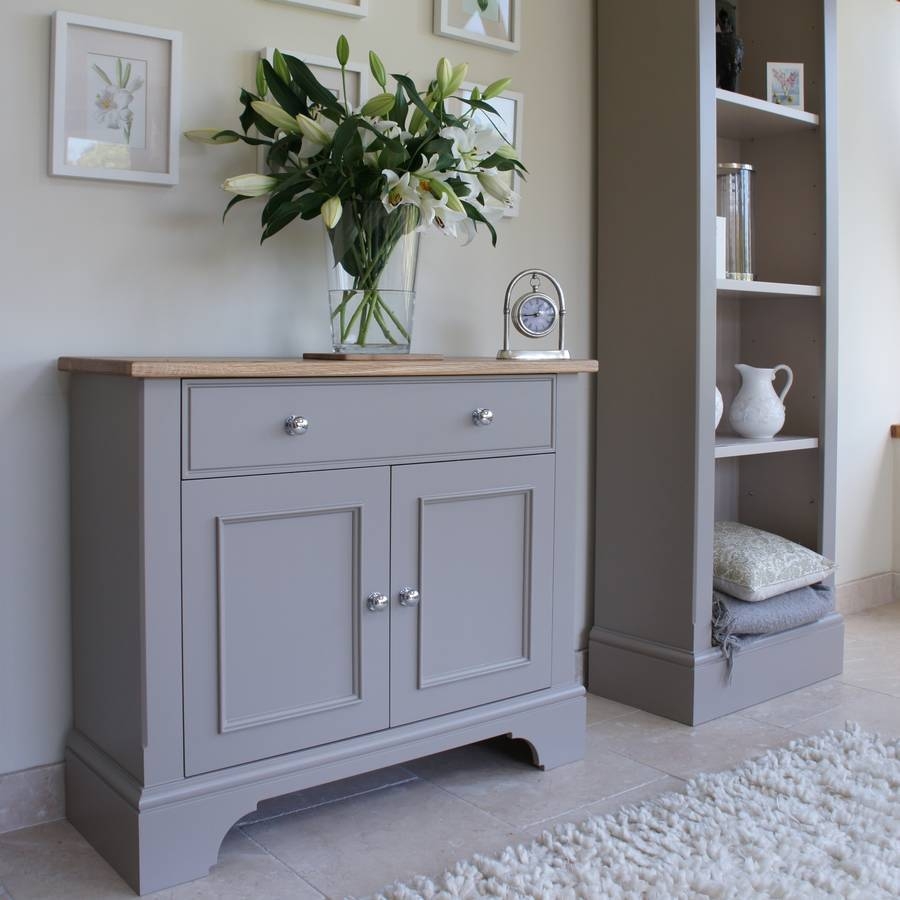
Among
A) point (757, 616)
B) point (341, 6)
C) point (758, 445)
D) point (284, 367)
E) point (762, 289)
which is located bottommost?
point (757, 616)

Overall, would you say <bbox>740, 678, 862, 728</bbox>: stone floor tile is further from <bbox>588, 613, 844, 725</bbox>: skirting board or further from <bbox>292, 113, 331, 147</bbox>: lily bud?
<bbox>292, 113, 331, 147</bbox>: lily bud

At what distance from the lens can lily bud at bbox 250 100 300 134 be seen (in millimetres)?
2035

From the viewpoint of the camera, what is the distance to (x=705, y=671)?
2.58 meters

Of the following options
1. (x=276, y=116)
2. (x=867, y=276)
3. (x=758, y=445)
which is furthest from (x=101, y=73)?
(x=867, y=276)

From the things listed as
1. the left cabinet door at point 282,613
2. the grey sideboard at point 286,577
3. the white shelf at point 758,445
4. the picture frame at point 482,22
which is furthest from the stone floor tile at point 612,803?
the picture frame at point 482,22

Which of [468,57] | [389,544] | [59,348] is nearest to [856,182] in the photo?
[468,57]

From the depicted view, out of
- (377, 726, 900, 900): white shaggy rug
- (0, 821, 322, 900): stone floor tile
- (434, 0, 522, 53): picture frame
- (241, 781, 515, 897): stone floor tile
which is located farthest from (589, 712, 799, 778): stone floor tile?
(434, 0, 522, 53): picture frame

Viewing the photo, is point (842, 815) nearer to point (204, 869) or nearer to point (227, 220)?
point (204, 869)

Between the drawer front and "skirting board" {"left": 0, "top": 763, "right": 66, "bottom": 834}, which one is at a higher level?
the drawer front

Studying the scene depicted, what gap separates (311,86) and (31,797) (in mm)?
1457

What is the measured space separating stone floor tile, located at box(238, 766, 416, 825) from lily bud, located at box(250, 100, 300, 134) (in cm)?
130

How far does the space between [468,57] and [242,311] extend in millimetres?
870

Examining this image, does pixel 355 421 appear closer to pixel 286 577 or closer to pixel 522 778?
pixel 286 577

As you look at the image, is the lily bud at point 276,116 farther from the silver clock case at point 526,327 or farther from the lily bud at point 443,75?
the silver clock case at point 526,327
